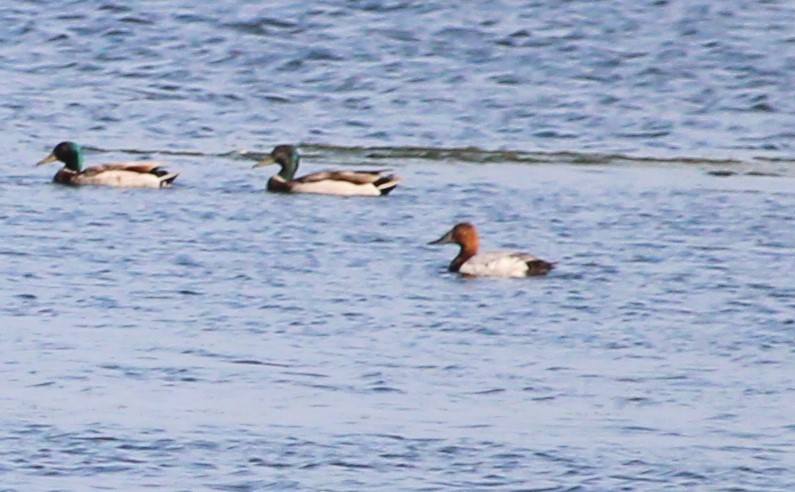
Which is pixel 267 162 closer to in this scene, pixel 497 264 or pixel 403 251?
pixel 403 251

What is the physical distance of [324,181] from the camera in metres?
16.8

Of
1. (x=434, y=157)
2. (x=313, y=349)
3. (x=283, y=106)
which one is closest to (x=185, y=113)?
(x=283, y=106)

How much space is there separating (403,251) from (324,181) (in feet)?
9.44

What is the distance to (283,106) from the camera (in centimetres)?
2092

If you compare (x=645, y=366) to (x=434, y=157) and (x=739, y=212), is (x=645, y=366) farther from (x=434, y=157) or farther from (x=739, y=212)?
(x=434, y=157)

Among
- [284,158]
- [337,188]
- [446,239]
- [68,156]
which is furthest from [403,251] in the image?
[68,156]

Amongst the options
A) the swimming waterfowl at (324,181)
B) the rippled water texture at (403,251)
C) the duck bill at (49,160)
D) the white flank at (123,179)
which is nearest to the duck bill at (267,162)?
the swimming waterfowl at (324,181)

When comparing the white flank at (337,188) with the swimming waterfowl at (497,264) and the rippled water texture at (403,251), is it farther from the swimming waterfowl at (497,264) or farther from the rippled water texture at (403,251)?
the swimming waterfowl at (497,264)

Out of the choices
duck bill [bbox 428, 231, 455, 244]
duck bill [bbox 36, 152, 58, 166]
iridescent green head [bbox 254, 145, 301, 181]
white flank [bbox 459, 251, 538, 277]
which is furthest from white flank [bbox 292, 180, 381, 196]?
white flank [bbox 459, 251, 538, 277]

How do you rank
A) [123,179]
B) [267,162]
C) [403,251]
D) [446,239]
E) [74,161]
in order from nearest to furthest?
[403,251], [446,239], [123,179], [74,161], [267,162]

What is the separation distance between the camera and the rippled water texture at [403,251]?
9195 millimetres

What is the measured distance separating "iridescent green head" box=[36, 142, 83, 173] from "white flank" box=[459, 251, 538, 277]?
4408mm

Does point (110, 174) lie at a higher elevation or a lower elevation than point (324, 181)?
higher

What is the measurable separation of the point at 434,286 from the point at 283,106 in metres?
8.11
